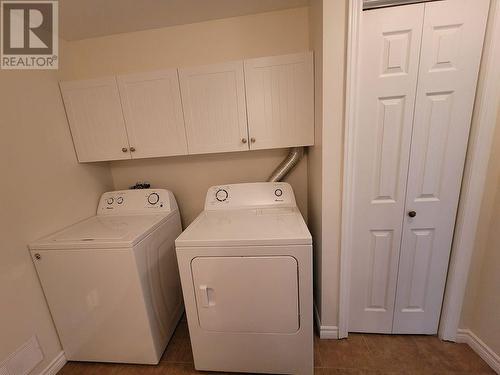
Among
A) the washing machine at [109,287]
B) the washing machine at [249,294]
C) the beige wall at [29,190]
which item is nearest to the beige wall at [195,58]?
the beige wall at [29,190]

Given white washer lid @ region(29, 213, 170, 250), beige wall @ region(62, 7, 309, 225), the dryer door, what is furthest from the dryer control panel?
the dryer door

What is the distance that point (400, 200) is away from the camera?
128cm

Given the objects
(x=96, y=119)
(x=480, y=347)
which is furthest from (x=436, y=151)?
(x=96, y=119)

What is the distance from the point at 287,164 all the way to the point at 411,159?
0.83 m

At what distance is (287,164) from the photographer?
1.71 meters

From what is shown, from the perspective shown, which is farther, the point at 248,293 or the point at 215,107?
the point at 215,107

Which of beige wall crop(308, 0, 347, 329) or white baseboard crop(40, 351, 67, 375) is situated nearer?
beige wall crop(308, 0, 347, 329)

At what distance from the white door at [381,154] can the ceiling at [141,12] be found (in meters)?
0.77

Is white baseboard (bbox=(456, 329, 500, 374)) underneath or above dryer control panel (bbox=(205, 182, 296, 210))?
underneath

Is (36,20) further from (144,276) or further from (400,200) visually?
(400,200)

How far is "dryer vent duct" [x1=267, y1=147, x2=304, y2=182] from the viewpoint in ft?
5.59

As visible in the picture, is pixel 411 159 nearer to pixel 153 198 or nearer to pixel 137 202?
pixel 153 198

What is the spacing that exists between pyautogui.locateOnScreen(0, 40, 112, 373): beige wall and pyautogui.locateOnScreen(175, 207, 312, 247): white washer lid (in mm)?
1044

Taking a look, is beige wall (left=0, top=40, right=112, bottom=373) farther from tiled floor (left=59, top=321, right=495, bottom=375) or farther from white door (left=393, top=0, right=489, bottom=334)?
white door (left=393, top=0, right=489, bottom=334)
